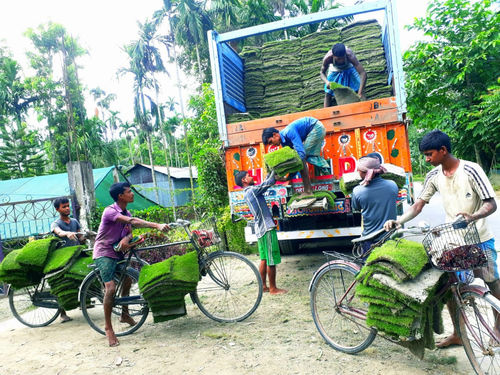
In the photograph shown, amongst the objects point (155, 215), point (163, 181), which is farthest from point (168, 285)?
point (163, 181)

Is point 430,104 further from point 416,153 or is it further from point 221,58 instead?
point 416,153

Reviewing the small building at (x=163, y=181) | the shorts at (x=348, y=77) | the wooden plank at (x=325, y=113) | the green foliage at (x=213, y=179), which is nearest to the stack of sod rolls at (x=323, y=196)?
the wooden plank at (x=325, y=113)

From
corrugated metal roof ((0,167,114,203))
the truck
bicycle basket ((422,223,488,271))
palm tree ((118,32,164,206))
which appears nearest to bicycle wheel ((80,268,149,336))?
the truck

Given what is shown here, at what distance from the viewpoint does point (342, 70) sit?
18.4 ft

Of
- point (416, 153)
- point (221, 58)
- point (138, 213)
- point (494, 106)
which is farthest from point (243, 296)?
point (416, 153)

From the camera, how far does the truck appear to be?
4520 mm

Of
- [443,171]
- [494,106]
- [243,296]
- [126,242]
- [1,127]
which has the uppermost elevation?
[1,127]

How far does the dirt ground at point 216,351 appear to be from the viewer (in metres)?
2.63

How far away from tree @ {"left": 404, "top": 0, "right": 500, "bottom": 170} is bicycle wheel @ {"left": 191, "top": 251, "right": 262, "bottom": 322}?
1268cm

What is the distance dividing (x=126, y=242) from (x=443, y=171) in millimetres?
2821

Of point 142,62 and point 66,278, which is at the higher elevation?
point 142,62

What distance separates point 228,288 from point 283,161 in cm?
145

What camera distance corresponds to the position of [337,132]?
4719 mm

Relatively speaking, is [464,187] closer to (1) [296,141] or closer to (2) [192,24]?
(1) [296,141]
